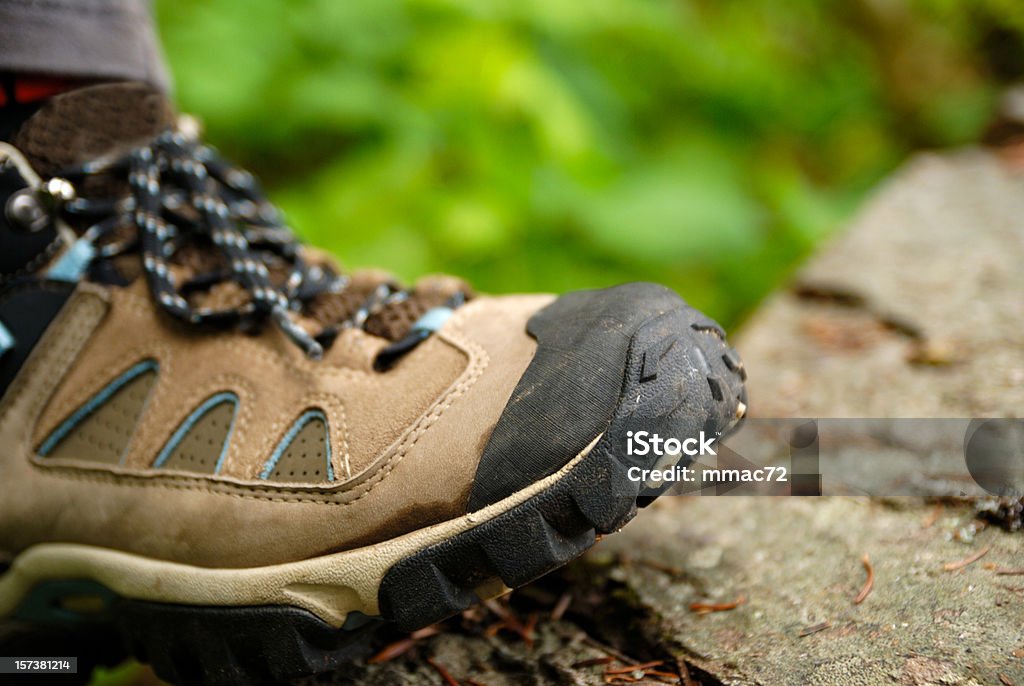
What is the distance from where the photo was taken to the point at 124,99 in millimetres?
1269

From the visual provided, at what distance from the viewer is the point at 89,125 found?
4.04 feet

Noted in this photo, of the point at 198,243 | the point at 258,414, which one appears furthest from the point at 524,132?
the point at 258,414

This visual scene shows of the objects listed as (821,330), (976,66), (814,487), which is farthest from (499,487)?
(976,66)

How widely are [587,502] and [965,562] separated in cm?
61

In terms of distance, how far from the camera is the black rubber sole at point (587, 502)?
0.92 meters

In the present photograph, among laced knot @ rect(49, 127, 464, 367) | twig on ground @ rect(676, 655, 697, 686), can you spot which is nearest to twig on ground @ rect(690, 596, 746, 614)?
twig on ground @ rect(676, 655, 697, 686)

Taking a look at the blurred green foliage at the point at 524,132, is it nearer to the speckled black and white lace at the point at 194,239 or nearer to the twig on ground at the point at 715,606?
the speckled black and white lace at the point at 194,239

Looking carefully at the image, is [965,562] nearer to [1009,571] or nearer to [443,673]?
[1009,571]

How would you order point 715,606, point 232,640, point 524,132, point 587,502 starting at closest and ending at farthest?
point 587,502 < point 232,640 < point 715,606 < point 524,132

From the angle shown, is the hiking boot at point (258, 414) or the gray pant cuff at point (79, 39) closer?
the hiking boot at point (258, 414)

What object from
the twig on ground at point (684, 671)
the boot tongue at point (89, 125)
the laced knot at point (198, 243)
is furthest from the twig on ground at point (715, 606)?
the boot tongue at point (89, 125)

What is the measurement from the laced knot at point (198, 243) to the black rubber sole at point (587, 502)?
11.8 inches

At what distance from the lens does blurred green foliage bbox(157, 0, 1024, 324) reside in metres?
2.48

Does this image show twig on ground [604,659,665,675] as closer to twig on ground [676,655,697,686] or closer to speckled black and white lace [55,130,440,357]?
twig on ground [676,655,697,686]
